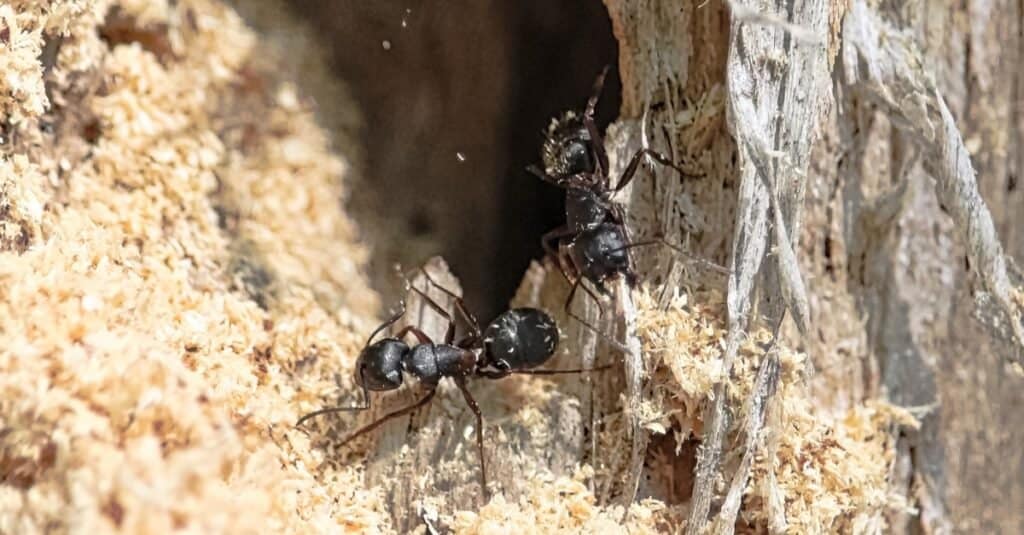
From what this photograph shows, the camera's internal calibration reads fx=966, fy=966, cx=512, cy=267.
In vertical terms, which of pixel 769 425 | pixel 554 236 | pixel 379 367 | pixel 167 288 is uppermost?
pixel 554 236

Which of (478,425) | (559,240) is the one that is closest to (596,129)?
(559,240)

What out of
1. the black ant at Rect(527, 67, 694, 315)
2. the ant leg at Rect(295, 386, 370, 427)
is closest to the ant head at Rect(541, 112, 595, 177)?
the black ant at Rect(527, 67, 694, 315)

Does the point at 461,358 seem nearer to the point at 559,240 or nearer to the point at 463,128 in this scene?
the point at 559,240

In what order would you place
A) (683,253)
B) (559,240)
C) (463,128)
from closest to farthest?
(683,253), (559,240), (463,128)

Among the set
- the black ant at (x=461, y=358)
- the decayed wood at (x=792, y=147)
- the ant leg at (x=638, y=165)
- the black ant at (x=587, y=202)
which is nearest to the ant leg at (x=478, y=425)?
the black ant at (x=461, y=358)

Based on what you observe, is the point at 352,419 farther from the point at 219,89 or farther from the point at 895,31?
the point at 895,31

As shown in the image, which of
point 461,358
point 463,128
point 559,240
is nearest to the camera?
point 461,358

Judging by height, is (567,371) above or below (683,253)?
below
